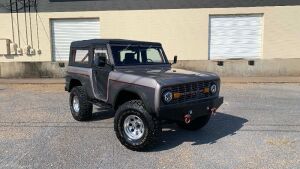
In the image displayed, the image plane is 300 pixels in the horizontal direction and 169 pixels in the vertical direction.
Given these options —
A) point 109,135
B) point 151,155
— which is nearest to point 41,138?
point 109,135

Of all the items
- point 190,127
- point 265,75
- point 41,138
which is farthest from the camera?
point 265,75

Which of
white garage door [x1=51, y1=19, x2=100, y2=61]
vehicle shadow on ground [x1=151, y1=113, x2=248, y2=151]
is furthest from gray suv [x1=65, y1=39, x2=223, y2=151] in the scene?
white garage door [x1=51, y1=19, x2=100, y2=61]

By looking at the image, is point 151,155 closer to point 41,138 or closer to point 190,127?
point 190,127

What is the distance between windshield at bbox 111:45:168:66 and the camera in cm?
710

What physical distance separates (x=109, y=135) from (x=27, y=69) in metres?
12.2

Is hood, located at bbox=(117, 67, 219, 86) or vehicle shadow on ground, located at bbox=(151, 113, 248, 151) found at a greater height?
hood, located at bbox=(117, 67, 219, 86)

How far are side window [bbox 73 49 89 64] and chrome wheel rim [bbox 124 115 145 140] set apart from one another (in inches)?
89.1

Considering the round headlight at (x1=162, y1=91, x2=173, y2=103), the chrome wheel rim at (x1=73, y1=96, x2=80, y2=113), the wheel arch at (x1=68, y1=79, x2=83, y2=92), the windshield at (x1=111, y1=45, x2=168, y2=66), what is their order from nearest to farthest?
1. the round headlight at (x1=162, y1=91, x2=173, y2=103)
2. the windshield at (x1=111, y1=45, x2=168, y2=66)
3. the chrome wheel rim at (x1=73, y1=96, x2=80, y2=113)
4. the wheel arch at (x1=68, y1=79, x2=83, y2=92)

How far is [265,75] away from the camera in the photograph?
17.1 meters

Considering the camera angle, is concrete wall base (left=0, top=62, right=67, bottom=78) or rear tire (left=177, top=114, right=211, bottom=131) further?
concrete wall base (left=0, top=62, right=67, bottom=78)

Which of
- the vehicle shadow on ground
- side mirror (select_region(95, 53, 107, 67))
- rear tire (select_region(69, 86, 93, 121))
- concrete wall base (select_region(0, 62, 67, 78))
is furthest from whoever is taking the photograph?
concrete wall base (select_region(0, 62, 67, 78))

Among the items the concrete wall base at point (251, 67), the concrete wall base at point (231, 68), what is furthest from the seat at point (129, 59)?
the concrete wall base at point (251, 67)

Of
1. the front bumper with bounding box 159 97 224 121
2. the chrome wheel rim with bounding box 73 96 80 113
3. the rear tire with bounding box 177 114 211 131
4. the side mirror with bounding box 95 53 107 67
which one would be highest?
the side mirror with bounding box 95 53 107 67

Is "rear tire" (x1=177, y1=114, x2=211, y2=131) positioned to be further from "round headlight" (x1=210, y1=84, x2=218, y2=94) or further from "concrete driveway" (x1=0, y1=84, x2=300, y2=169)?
"round headlight" (x1=210, y1=84, x2=218, y2=94)
